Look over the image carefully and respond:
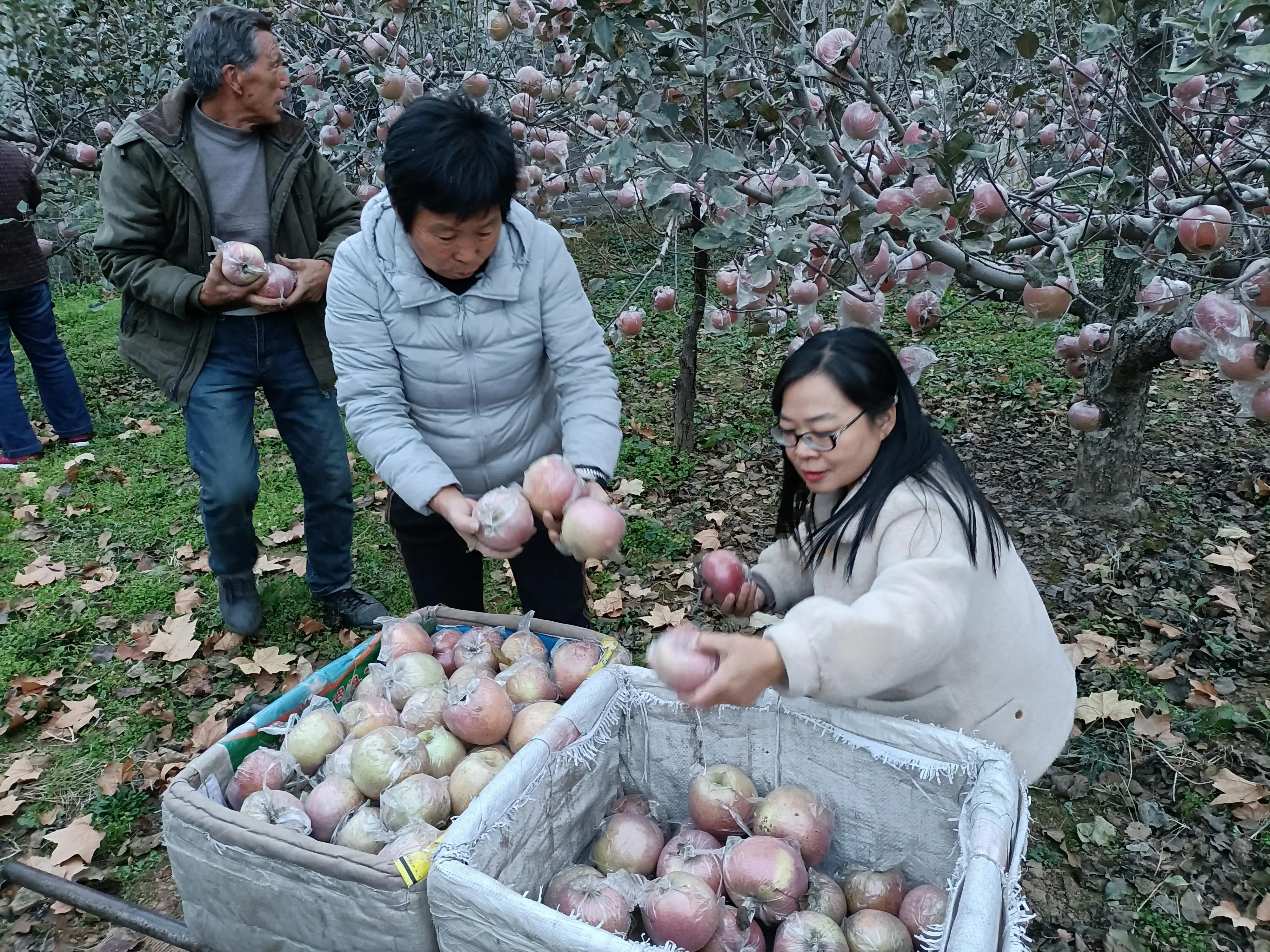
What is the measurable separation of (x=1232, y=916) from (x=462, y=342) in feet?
7.12

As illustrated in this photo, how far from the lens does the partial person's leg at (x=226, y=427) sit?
112 inches

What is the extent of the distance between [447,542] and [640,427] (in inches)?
107

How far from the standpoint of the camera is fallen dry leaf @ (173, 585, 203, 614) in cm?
358

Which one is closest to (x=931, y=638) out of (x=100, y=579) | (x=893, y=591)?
(x=893, y=591)

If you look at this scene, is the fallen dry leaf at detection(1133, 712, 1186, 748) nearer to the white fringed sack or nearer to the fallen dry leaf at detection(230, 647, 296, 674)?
the white fringed sack

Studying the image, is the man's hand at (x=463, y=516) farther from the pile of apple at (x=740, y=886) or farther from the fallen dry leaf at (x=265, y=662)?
the fallen dry leaf at (x=265, y=662)

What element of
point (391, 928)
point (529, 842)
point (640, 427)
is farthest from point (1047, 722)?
point (640, 427)

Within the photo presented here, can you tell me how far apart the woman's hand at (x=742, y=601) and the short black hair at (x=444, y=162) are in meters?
0.88

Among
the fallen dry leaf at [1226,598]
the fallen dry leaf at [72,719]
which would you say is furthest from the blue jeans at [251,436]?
the fallen dry leaf at [1226,598]

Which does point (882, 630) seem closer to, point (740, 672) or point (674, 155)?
point (740, 672)

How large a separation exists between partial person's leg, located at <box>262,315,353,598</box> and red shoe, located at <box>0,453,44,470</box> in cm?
278

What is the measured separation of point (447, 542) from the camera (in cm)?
235

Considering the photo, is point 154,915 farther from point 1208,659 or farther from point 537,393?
point 1208,659

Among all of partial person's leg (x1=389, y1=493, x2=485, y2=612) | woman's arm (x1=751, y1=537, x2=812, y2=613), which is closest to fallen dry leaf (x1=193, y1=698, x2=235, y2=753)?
partial person's leg (x1=389, y1=493, x2=485, y2=612)
